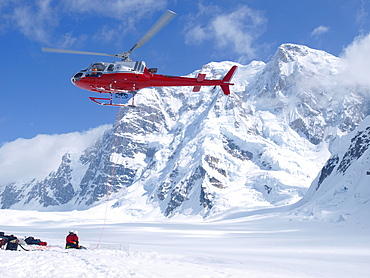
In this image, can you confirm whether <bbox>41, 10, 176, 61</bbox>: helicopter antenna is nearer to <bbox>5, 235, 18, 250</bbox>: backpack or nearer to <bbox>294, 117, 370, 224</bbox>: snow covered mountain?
<bbox>5, 235, 18, 250</bbox>: backpack

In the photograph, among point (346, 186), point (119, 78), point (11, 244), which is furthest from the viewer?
point (346, 186)

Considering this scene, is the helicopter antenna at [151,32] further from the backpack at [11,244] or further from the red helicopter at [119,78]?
the backpack at [11,244]

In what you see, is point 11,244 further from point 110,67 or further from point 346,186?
point 346,186

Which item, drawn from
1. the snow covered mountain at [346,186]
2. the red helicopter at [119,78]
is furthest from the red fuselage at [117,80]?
the snow covered mountain at [346,186]

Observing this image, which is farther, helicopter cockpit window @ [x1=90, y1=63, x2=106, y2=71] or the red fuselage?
helicopter cockpit window @ [x1=90, y1=63, x2=106, y2=71]

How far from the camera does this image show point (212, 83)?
3534 cm

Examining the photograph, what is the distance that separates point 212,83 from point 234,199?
16980cm

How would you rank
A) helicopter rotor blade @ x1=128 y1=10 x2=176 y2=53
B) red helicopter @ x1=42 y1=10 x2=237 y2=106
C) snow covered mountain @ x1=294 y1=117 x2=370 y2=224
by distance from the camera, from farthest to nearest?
snow covered mountain @ x1=294 y1=117 x2=370 y2=224
red helicopter @ x1=42 y1=10 x2=237 y2=106
helicopter rotor blade @ x1=128 y1=10 x2=176 y2=53

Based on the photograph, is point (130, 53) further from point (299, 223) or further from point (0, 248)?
point (299, 223)

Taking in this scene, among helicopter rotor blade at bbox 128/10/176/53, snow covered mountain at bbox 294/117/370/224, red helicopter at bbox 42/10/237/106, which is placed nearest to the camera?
helicopter rotor blade at bbox 128/10/176/53

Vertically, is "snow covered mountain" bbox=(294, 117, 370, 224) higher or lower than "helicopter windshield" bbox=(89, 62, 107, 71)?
higher

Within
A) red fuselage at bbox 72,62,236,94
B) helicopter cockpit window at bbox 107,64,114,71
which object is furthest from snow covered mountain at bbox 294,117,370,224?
helicopter cockpit window at bbox 107,64,114,71

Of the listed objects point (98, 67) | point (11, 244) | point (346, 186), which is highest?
point (346, 186)

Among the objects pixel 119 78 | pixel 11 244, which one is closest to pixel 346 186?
pixel 119 78
